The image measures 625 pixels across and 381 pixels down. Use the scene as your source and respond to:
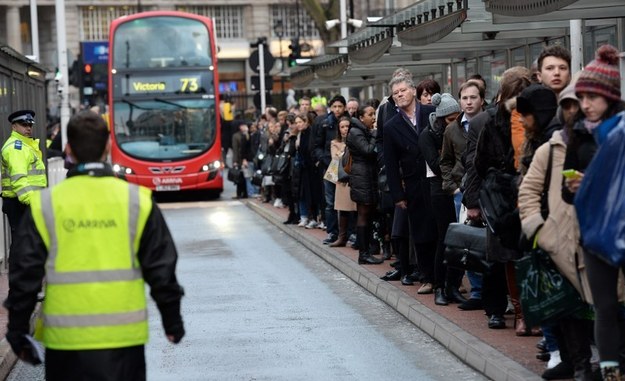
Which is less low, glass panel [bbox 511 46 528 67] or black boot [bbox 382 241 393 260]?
glass panel [bbox 511 46 528 67]

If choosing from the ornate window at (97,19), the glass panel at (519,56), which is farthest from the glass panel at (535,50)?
the ornate window at (97,19)

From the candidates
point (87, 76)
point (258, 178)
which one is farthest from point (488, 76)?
point (87, 76)

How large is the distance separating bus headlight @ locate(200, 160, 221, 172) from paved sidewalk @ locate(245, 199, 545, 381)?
17324 mm

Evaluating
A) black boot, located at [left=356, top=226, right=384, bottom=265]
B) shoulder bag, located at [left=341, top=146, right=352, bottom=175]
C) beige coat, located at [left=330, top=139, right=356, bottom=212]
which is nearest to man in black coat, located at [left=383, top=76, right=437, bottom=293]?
black boot, located at [left=356, top=226, right=384, bottom=265]

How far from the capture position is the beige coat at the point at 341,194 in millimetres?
17375

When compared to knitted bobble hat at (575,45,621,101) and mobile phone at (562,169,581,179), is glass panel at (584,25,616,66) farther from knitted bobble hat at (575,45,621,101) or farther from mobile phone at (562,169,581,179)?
mobile phone at (562,169,581,179)

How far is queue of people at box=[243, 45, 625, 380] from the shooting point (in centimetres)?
720

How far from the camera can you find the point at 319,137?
1903cm

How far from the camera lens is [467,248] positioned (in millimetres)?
10203

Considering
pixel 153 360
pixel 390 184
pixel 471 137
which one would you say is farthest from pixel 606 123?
pixel 390 184

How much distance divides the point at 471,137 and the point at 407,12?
7.72 m

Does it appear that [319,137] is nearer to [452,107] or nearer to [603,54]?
[452,107]

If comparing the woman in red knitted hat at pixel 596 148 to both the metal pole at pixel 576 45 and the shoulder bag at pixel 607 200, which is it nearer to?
the shoulder bag at pixel 607 200

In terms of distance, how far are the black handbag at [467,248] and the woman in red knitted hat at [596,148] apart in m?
2.70
